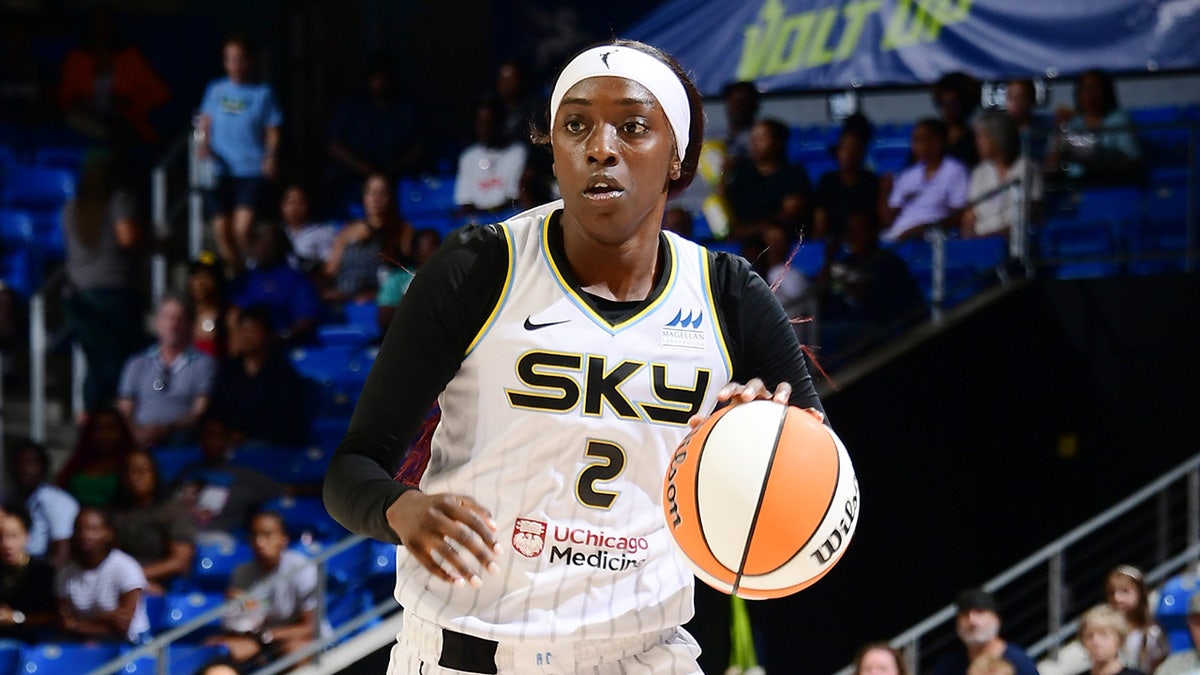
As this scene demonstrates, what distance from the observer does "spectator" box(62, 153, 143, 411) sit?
30.5 feet

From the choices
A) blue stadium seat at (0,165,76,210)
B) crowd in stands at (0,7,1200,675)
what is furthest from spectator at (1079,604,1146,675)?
blue stadium seat at (0,165,76,210)

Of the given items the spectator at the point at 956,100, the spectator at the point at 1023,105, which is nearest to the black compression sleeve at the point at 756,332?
the spectator at the point at 1023,105

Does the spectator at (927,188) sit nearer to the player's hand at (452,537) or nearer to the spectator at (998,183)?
the spectator at (998,183)

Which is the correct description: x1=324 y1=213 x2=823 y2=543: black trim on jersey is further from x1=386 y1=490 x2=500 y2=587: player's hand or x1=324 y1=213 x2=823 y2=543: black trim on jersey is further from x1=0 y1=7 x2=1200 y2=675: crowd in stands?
x1=0 y1=7 x2=1200 y2=675: crowd in stands

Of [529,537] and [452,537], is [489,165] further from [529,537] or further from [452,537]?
[452,537]

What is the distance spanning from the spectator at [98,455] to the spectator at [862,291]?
3.43 m

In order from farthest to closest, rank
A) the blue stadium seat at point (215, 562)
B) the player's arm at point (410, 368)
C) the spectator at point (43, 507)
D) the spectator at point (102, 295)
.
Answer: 1. the spectator at point (102, 295)
2. the blue stadium seat at point (215, 562)
3. the spectator at point (43, 507)
4. the player's arm at point (410, 368)

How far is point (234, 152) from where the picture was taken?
10.5 m

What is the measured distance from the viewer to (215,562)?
26.4 ft

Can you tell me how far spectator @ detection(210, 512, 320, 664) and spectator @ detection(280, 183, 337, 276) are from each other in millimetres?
2466

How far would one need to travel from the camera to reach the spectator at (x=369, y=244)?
9383 millimetres

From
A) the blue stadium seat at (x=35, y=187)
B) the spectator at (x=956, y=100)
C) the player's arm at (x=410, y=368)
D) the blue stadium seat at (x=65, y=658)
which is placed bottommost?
the blue stadium seat at (x=65, y=658)

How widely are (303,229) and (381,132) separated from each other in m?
1.18

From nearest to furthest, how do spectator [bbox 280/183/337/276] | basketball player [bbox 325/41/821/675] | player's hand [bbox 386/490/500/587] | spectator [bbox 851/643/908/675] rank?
player's hand [bbox 386/490/500/587]
basketball player [bbox 325/41/821/675]
spectator [bbox 851/643/908/675]
spectator [bbox 280/183/337/276]
